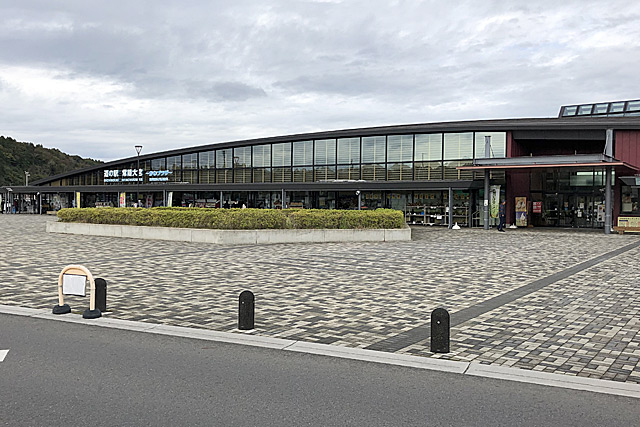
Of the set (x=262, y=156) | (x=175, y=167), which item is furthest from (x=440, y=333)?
(x=175, y=167)

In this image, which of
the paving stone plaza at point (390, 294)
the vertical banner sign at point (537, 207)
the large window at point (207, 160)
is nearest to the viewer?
the paving stone plaza at point (390, 294)

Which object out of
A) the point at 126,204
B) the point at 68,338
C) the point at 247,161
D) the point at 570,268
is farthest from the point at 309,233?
the point at 126,204

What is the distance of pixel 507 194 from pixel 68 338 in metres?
31.1

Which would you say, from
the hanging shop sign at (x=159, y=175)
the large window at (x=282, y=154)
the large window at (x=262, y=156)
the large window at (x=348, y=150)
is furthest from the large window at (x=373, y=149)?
the hanging shop sign at (x=159, y=175)

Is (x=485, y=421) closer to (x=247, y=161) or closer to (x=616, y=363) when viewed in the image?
(x=616, y=363)

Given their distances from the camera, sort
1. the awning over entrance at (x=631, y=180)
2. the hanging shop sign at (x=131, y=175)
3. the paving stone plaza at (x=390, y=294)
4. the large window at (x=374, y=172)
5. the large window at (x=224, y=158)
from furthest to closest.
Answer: the hanging shop sign at (x=131, y=175) → the large window at (x=224, y=158) → the large window at (x=374, y=172) → the awning over entrance at (x=631, y=180) → the paving stone plaza at (x=390, y=294)

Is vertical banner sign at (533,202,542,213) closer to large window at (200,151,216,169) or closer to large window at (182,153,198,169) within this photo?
large window at (200,151,216,169)

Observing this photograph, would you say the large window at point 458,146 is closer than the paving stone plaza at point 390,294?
No

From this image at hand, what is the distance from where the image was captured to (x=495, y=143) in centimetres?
3522

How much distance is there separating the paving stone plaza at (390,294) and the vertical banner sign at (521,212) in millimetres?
14232

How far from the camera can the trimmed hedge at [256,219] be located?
22.4m

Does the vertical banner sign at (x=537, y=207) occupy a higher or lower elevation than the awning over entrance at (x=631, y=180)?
lower

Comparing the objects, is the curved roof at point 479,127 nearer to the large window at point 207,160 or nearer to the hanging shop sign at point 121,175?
the large window at point 207,160

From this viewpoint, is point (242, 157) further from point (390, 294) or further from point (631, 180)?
point (390, 294)
